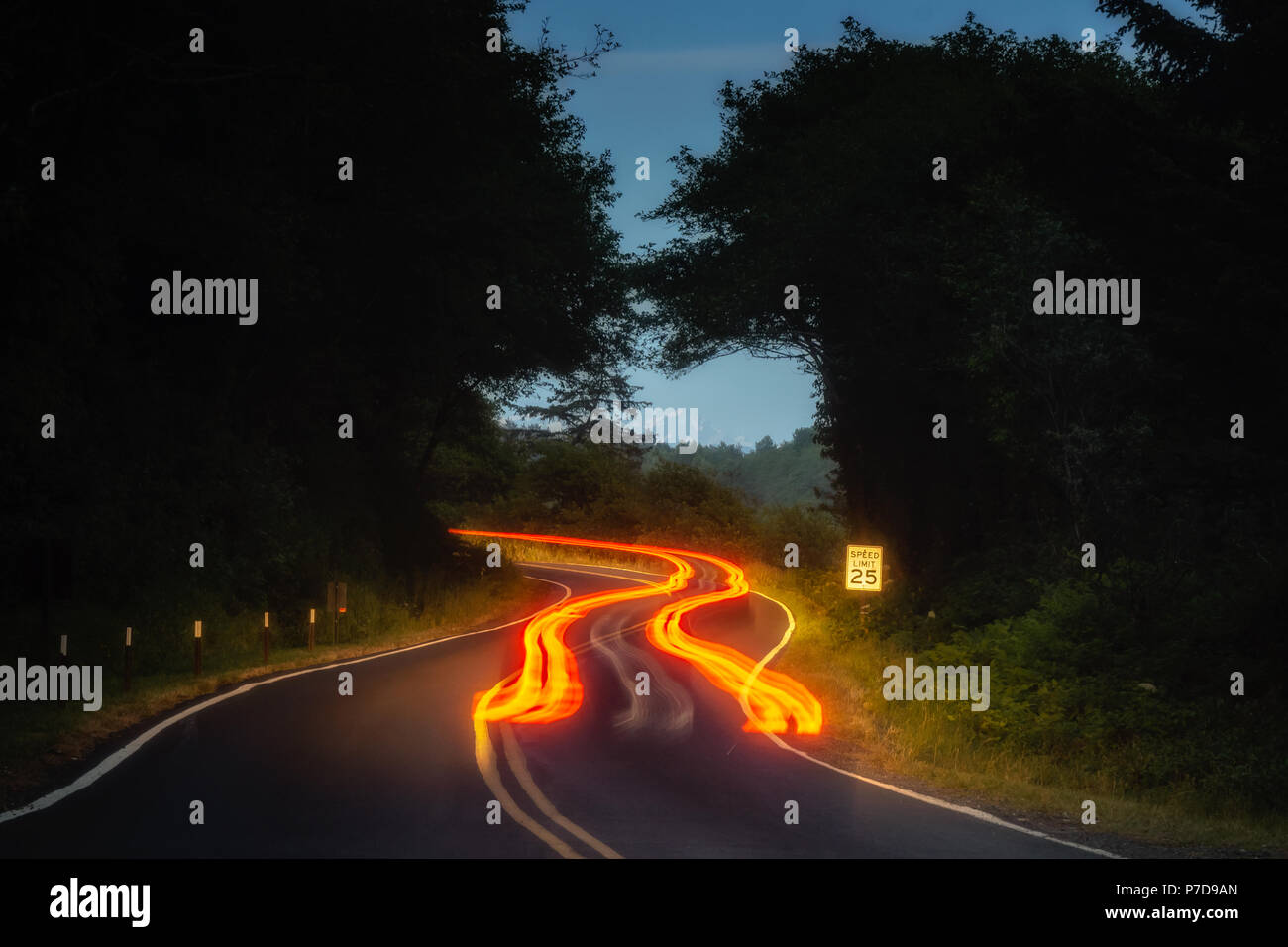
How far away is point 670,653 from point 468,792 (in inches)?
590

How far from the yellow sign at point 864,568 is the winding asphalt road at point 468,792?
7.40 meters

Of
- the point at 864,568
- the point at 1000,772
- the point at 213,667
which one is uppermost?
the point at 864,568

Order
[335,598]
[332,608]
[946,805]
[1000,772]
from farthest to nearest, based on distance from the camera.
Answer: [335,598] → [332,608] → [1000,772] → [946,805]

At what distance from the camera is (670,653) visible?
1029 inches

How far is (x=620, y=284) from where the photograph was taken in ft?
143

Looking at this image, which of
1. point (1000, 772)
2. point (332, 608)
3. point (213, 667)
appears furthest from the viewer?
point (332, 608)

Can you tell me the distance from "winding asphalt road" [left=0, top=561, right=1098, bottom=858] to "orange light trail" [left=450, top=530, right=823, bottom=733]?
0.47 meters

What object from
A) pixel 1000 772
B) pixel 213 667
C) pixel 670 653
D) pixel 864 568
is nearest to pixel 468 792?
pixel 1000 772

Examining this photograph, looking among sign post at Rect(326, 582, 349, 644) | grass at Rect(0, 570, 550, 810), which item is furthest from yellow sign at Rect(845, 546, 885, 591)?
sign post at Rect(326, 582, 349, 644)

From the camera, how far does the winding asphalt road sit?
926 cm

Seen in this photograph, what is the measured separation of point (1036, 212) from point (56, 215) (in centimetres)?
1938

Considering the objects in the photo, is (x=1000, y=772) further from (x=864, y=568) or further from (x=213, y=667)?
(x=213, y=667)

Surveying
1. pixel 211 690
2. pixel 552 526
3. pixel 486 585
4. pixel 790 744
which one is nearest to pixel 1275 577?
pixel 790 744
